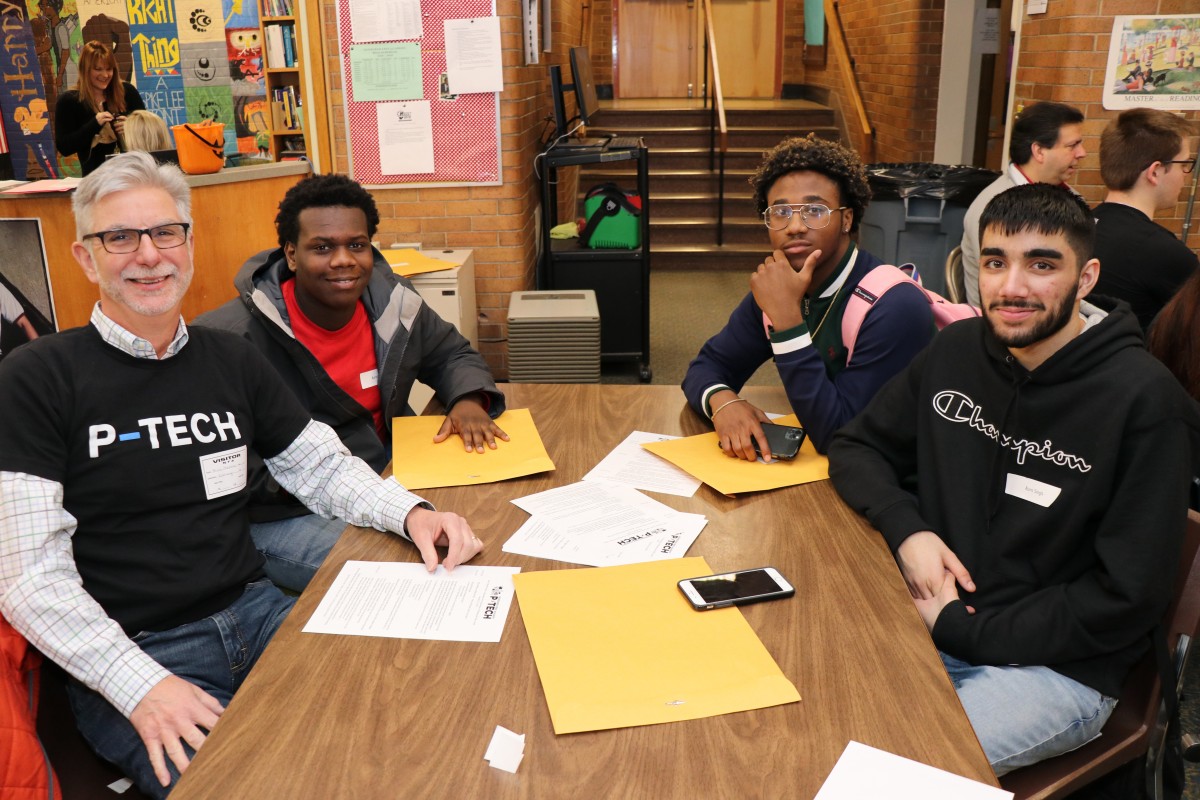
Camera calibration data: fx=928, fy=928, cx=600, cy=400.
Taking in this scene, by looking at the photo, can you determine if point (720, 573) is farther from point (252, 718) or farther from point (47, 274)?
point (47, 274)

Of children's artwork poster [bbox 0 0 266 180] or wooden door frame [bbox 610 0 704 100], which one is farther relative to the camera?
wooden door frame [bbox 610 0 704 100]

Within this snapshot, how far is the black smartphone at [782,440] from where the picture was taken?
5.82ft

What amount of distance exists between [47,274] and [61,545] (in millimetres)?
1885

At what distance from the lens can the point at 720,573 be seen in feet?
4.45

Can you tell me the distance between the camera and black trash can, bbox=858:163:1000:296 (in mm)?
4453

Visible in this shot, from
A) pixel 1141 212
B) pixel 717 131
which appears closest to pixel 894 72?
pixel 717 131

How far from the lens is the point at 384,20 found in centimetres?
410

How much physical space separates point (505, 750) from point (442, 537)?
529 mm

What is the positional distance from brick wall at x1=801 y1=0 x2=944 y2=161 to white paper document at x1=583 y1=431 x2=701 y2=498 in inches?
222

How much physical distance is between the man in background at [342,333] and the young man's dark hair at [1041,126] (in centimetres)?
278

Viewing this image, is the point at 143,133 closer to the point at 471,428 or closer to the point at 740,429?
the point at 471,428

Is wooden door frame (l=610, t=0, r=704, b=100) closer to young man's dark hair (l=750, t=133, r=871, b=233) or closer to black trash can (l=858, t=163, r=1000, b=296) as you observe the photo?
black trash can (l=858, t=163, r=1000, b=296)

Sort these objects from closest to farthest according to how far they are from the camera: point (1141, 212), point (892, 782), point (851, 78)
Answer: point (892, 782), point (1141, 212), point (851, 78)

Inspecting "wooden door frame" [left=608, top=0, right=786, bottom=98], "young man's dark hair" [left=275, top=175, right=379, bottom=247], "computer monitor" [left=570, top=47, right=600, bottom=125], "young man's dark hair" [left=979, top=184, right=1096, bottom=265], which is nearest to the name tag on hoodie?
"young man's dark hair" [left=979, top=184, right=1096, bottom=265]
